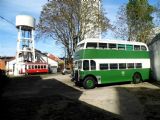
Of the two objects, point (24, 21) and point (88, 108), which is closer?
point (88, 108)

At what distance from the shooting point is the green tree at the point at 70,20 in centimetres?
4022

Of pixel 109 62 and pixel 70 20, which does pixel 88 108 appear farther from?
pixel 70 20

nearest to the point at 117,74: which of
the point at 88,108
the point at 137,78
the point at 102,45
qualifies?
the point at 137,78

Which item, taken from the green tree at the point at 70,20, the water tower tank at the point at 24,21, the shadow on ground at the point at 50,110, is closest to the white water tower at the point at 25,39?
the water tower tank at the point at 24,21

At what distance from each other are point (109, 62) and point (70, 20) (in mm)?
14591

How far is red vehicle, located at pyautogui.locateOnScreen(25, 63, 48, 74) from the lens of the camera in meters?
62.8

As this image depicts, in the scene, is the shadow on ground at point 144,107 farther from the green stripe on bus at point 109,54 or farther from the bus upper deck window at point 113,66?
the bus upper deck window at point 113,66

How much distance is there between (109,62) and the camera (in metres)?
27.3

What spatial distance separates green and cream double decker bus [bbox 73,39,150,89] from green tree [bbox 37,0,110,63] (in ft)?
42.1

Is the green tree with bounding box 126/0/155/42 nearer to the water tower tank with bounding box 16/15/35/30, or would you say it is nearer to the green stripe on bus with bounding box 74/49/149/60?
the green stripe on bus with bounding box 74/49/149/60

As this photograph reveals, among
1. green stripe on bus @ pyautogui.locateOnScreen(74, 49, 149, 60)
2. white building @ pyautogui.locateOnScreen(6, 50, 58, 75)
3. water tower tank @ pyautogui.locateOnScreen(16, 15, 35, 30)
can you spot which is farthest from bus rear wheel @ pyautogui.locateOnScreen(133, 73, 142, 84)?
white building @ pyautogui.locateOnScreen(6, 50, 58, 75)

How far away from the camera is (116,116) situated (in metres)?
13.7

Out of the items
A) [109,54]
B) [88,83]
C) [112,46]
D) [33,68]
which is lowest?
[88,83]

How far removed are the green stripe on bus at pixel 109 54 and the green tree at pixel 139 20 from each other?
14024 mm
